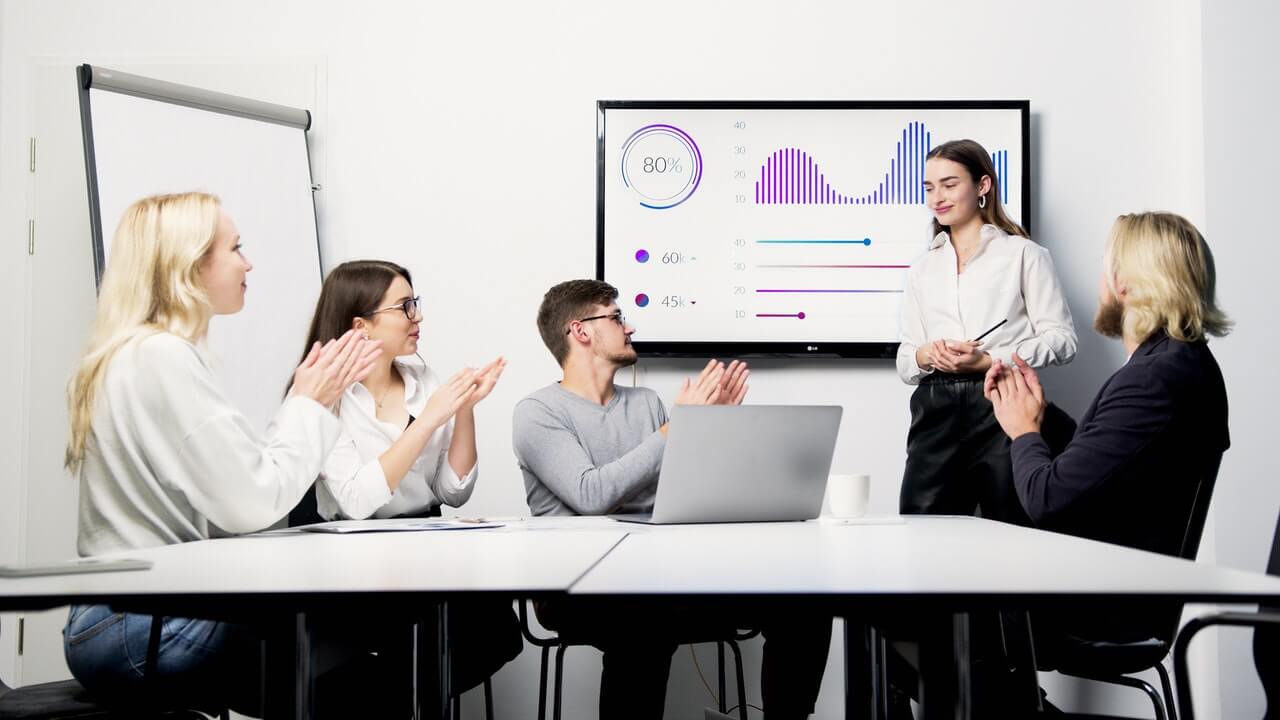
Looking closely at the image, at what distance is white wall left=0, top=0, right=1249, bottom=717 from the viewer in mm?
3398

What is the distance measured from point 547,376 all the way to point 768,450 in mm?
1571

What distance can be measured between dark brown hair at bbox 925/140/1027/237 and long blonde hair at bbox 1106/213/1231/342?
87cm

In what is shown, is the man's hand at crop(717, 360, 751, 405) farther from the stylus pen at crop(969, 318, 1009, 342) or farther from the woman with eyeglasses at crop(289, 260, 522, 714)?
the stylus pen at crop(969, 318, 1009, 342)

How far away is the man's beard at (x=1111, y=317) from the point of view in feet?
7.26

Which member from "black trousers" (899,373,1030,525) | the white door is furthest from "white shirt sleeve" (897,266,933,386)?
the white door

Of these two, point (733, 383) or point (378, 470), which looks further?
point (733, 383)

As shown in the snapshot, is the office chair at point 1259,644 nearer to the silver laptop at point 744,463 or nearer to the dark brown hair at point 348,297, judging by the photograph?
the silver laptop at point 744,463

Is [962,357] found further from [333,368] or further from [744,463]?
[333,368]

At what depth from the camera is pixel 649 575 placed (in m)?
1.25

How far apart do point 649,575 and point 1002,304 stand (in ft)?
6.46

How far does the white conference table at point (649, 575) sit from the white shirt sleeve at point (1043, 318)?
3.74 ft

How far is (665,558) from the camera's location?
56.6 inches

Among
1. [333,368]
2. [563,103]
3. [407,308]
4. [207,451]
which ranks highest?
[563,103]

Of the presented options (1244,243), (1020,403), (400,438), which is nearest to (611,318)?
(400,438)
